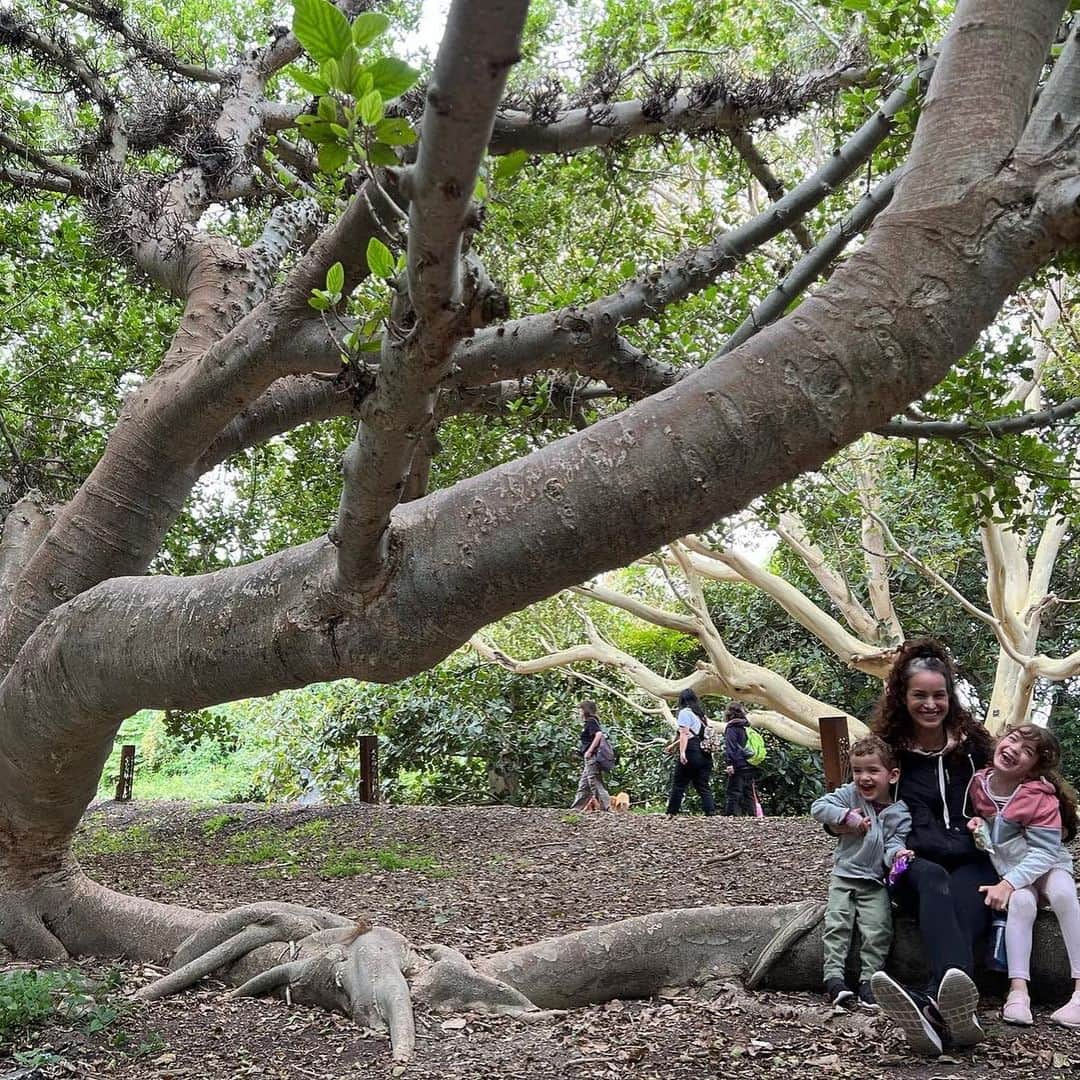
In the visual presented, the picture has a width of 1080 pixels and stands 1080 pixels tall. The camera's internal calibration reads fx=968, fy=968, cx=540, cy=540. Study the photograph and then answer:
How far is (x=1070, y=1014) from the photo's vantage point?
3.27 metres

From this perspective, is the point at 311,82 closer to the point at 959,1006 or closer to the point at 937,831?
the point at 959,1006

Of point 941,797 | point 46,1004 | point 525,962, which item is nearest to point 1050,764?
point 941,797

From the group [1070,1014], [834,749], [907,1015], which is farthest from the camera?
[834,749]

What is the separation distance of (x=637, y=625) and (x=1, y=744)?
14283 millimetres

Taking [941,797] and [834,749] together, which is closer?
[941,797]

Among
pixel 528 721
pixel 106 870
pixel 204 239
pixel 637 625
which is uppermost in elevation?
pixel 204 239

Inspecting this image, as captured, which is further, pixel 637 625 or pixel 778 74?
pixel 637 625

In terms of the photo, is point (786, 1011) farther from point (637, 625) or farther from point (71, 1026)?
point (637, 625)

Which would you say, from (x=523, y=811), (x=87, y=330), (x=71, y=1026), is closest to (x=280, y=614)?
(x=71, y=1026)

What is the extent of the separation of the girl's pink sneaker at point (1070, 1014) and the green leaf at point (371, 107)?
3489 mm

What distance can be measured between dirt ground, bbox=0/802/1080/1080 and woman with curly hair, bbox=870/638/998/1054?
0.16m

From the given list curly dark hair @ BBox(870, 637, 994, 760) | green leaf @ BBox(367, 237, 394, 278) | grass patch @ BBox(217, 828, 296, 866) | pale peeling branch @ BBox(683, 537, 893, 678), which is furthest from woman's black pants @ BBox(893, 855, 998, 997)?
pale peeling branch @ BBox(683, 537, 893, 678)

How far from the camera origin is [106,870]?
281 inches

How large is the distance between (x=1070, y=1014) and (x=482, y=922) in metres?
2.94
